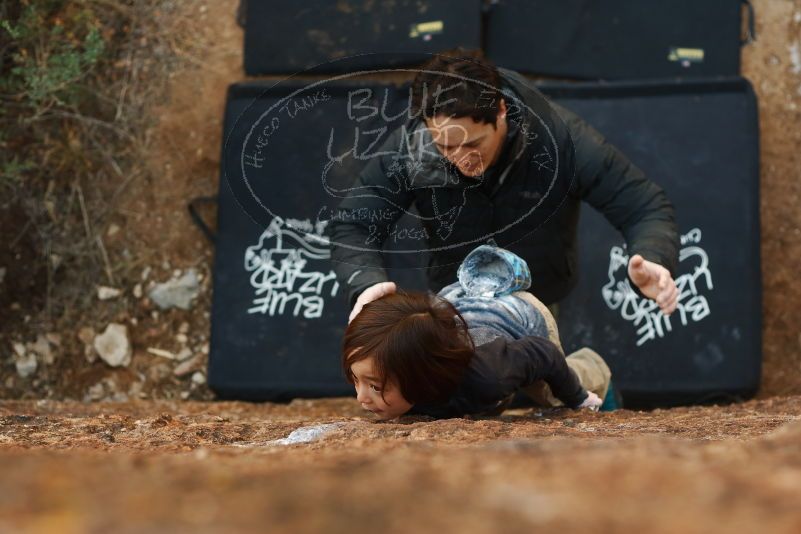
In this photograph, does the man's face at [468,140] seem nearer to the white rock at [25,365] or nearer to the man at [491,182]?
the man at [491,182]

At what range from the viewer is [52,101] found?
405 cm

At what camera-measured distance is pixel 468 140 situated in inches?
97.3

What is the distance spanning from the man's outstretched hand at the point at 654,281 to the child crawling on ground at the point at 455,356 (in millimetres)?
248

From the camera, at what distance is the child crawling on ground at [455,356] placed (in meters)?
2.27

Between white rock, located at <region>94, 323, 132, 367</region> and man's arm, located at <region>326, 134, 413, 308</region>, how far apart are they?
1677 mm

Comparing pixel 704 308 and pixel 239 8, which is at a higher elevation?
pixel 239 8

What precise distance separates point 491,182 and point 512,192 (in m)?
0.07

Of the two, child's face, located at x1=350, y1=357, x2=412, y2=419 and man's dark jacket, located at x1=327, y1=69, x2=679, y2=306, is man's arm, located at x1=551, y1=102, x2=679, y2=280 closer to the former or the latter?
man's dark jacket, located at x1=327, y1=69, x2=679, y2=306

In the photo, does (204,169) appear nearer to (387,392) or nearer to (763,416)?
(387,392)

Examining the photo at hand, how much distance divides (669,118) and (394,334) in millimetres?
1973

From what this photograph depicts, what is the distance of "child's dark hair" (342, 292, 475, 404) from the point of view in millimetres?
2254

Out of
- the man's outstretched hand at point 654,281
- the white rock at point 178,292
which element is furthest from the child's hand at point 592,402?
the white rock at point 178,292

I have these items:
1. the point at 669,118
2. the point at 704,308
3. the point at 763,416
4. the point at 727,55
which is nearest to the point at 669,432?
the point at 763,416

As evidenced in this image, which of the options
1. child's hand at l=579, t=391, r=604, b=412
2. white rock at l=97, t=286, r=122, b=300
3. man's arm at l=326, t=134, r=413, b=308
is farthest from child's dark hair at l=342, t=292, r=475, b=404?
white rock at l=97, t=286, r=122, b=300
